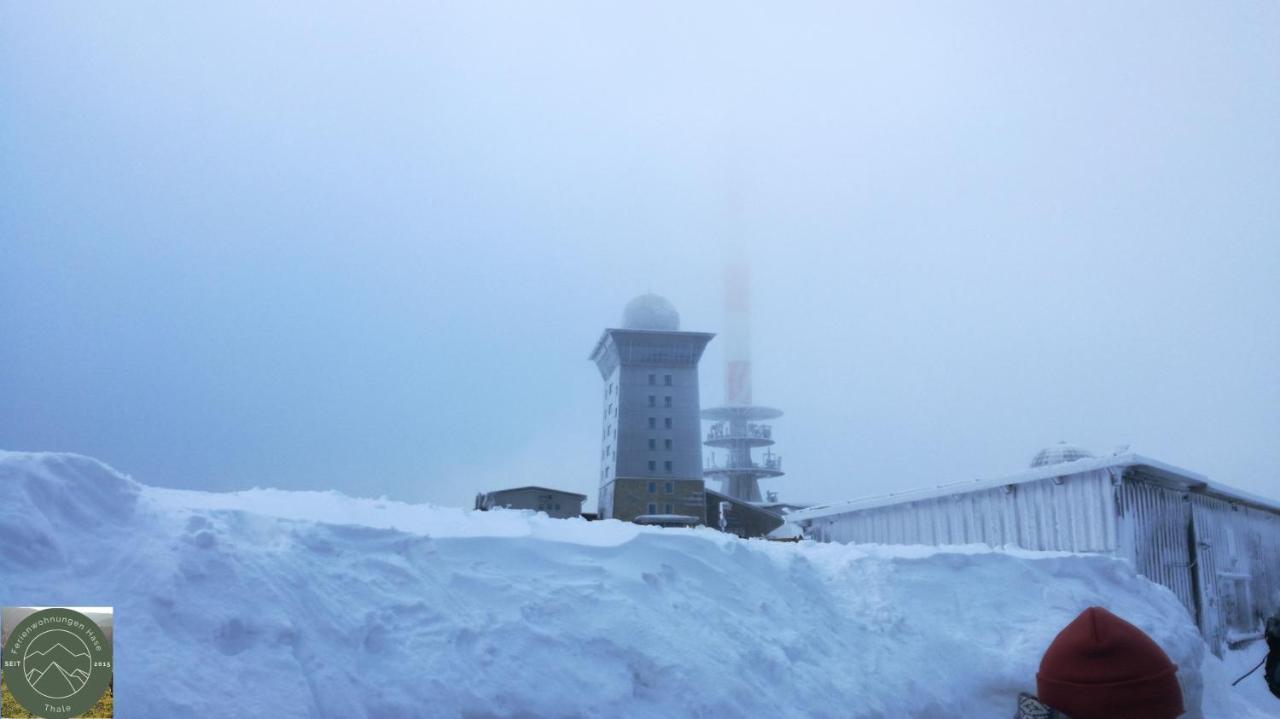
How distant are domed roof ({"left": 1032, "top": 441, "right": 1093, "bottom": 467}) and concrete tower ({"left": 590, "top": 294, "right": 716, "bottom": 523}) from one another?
82.3 ft

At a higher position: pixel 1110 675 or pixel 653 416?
pixel 653 416

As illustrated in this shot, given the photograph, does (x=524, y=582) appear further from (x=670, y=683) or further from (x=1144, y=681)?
(x=1144, y=681)

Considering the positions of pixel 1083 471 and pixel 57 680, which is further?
pixel 1083 471

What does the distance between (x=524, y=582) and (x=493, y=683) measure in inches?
54.3

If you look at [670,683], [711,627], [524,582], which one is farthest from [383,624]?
[711,627]

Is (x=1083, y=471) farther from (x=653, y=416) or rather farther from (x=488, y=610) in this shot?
(x=653, y=416)

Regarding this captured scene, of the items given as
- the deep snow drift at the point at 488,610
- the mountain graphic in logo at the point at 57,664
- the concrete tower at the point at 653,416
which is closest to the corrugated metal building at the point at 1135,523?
the deep snow drift at the point at 488,610

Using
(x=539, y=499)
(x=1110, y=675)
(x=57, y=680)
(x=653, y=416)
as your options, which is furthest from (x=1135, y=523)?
(x=653, y=416)

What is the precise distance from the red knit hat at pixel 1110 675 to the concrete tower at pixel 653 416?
168 feet

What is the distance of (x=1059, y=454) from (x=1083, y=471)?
22585mm

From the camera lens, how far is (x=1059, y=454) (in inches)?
1452

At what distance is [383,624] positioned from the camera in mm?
6738

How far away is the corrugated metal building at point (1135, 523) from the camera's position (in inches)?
637

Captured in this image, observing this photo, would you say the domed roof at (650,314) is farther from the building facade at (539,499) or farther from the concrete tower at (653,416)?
the building facade at (539,499)
